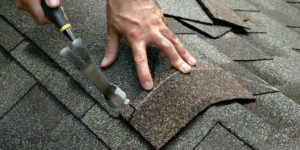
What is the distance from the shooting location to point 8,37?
7.19ft

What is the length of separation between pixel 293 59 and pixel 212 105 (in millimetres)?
1548

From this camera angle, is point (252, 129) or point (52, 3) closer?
point (252, 129)

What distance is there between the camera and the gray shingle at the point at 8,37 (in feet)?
7.08

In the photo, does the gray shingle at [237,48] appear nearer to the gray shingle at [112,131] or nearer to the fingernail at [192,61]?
the fingernail at [192,61]

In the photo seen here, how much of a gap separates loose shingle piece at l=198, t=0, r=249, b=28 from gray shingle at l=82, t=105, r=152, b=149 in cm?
138

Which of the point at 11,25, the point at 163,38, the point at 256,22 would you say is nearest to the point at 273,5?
the point at 256,22

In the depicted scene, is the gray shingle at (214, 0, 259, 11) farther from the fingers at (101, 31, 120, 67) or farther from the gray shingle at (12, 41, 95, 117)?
the gray shingle at (12, 41, 95, 117)

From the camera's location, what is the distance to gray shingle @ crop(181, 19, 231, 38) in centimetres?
268

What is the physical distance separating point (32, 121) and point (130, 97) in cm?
47

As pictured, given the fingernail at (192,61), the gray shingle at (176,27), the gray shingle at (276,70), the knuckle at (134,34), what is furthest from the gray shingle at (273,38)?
the knuckle at (134,34)

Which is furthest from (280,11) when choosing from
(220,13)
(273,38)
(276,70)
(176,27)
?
(176,27)

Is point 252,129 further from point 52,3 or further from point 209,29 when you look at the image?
point 209,29

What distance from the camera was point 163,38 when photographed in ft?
6.67

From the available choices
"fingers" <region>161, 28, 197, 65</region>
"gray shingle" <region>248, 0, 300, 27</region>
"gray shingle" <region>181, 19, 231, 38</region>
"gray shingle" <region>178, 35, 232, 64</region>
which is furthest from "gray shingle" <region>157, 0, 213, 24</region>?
"gray shingle" <region>248, 0, 300, 27</region>
